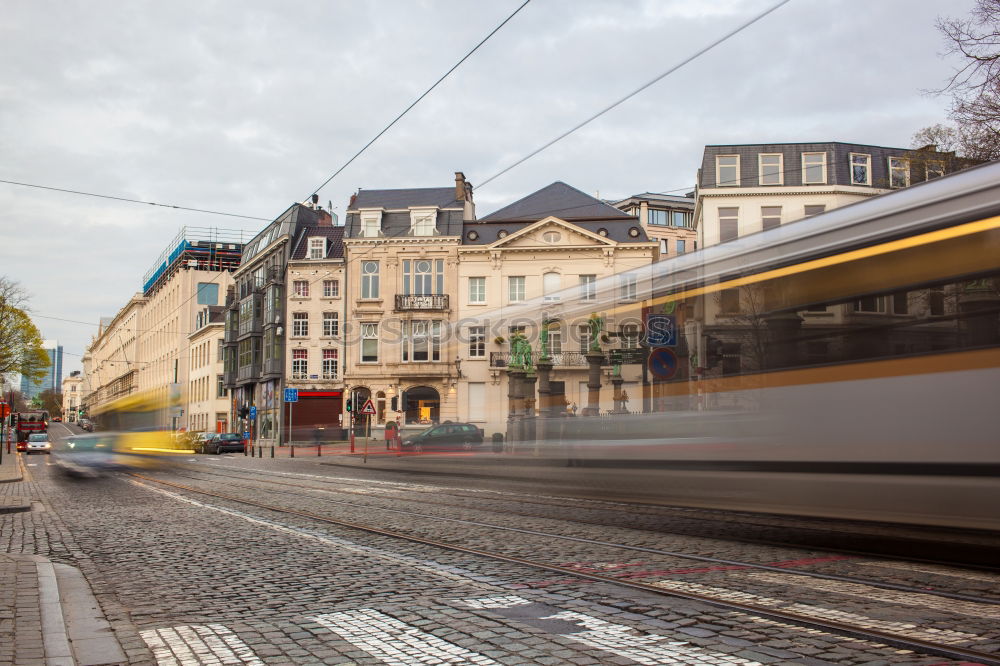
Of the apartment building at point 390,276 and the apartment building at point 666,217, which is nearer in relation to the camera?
the apartment building at point 390,276

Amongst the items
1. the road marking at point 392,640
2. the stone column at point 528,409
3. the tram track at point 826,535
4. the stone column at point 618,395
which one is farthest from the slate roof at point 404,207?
the road marking at point 392,640

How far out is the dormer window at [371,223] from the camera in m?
53.7

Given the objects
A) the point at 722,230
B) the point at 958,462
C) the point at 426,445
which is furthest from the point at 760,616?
the point at 722,230

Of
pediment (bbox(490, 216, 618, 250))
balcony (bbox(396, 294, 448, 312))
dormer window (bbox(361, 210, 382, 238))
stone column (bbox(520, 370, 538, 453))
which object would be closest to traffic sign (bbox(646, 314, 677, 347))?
stone column (bbox(520, 370, 538, 453))

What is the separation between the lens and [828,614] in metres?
5.64

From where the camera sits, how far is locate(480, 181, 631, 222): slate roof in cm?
5170

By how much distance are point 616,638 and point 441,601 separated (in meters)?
1.61

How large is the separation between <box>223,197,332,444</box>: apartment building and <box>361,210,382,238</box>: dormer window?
7.09 meters

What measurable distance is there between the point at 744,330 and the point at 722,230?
38.4 meters

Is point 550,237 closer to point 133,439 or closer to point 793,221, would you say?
Answer: point 133,439

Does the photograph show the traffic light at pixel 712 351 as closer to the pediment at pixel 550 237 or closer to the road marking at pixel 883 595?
the road marking at pixel 883 595

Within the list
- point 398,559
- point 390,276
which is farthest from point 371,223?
point 398,559

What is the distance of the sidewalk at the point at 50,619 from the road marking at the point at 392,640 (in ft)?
4.20

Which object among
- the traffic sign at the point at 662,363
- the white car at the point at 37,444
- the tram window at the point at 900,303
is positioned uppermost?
the tram window at the point at 900,303
